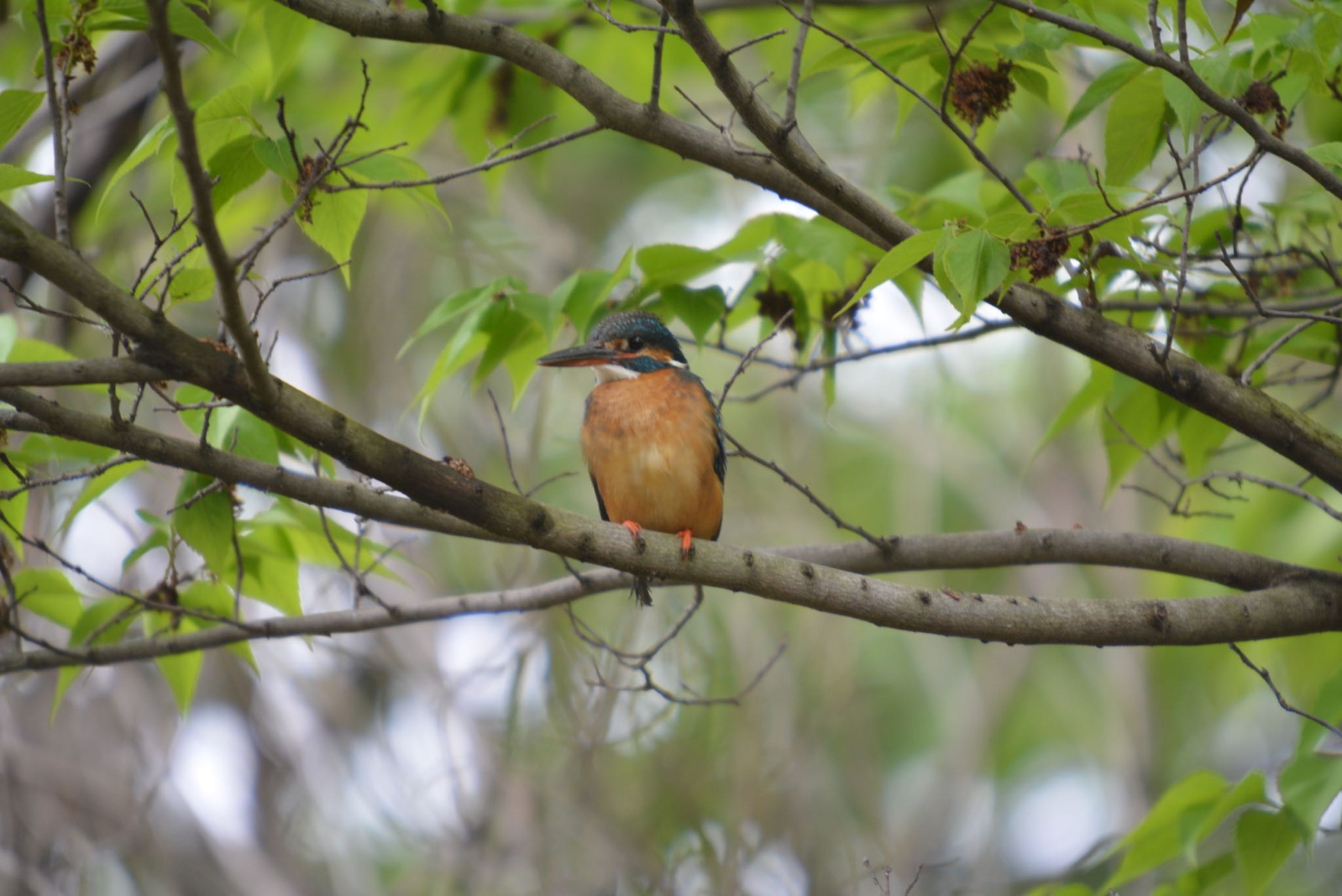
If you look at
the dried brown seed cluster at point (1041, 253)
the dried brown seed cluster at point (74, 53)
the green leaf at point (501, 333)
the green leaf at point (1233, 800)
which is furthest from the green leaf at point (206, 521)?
the green leaf at point (1233, 800)

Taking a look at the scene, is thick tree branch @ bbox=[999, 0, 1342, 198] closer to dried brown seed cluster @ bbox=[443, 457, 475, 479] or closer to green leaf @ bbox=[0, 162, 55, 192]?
dried brown seed cluster @ bbox=[443, 457, 475, 479]

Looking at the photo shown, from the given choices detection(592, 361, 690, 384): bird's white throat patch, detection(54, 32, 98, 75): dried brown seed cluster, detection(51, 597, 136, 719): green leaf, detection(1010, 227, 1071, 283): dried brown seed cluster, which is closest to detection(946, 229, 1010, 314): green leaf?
detection(1010, 227, 1071, 283): dried brown seed cluster

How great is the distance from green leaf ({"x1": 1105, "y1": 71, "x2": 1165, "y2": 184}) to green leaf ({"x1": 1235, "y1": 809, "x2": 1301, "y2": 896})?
6.40 ft

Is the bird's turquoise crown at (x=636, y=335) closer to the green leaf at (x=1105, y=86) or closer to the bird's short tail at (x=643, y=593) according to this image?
the bird's short tail at (x=643, y=593)

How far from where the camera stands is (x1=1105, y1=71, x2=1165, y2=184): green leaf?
10.5 ft

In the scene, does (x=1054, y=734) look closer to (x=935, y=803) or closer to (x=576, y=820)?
(x=935, y=803)

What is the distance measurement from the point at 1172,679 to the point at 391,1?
380 inches

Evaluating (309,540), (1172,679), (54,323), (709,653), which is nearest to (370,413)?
(54,323)

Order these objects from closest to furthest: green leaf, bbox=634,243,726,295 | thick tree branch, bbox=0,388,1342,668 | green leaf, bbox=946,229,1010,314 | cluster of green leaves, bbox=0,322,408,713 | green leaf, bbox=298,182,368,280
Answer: green leaf, bbox=946,229,1010,314
thick tree branch, bbox=0,388,1342,668
green leaf, bbox=298,182,368,280
cluster of green leaves, bbox=0,322,408,713
green leaf, bbox=634,243,726,295

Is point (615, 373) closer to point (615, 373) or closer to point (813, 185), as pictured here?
point (615, 373)

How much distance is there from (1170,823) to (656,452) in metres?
2.21

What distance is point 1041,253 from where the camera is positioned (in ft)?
8.96

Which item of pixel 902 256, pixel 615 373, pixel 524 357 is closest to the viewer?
pixel 902 256

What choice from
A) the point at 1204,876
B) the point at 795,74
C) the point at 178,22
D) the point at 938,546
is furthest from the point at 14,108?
the point at 1204,876
